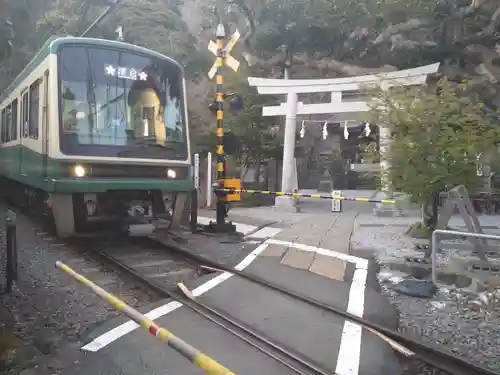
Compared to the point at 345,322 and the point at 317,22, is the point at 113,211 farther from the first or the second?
the point at 317,22

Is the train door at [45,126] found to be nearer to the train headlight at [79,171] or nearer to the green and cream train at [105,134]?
the green and cream train at [105,134]

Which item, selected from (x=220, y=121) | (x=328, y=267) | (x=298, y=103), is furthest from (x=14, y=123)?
(x=298, y=103)

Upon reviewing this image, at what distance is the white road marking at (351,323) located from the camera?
3963mm

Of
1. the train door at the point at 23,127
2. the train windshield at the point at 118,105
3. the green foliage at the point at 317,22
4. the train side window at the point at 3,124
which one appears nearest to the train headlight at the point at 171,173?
the train windshield at the point at 118,105

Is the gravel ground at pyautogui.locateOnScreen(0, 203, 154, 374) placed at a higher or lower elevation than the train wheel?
lower

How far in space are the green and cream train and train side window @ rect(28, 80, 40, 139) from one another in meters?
0.02

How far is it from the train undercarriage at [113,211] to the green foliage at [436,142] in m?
3.85

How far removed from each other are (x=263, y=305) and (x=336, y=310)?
83 cm

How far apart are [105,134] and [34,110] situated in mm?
2032

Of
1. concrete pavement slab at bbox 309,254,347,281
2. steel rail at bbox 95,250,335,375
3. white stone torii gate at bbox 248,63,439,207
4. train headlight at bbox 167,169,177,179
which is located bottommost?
steel rail at bbox 95,250,335,375

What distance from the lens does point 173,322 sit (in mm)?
4945

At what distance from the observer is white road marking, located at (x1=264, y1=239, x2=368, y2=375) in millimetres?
3963

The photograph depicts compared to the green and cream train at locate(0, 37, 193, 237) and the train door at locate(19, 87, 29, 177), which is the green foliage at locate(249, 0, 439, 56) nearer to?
the green and cream train at locate(0, 37, 193, 237)

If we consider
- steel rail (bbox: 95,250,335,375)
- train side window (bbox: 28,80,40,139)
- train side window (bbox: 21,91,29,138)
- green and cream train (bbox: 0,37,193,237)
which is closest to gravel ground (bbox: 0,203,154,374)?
steel rail (bbox: 95,250,335,375)
